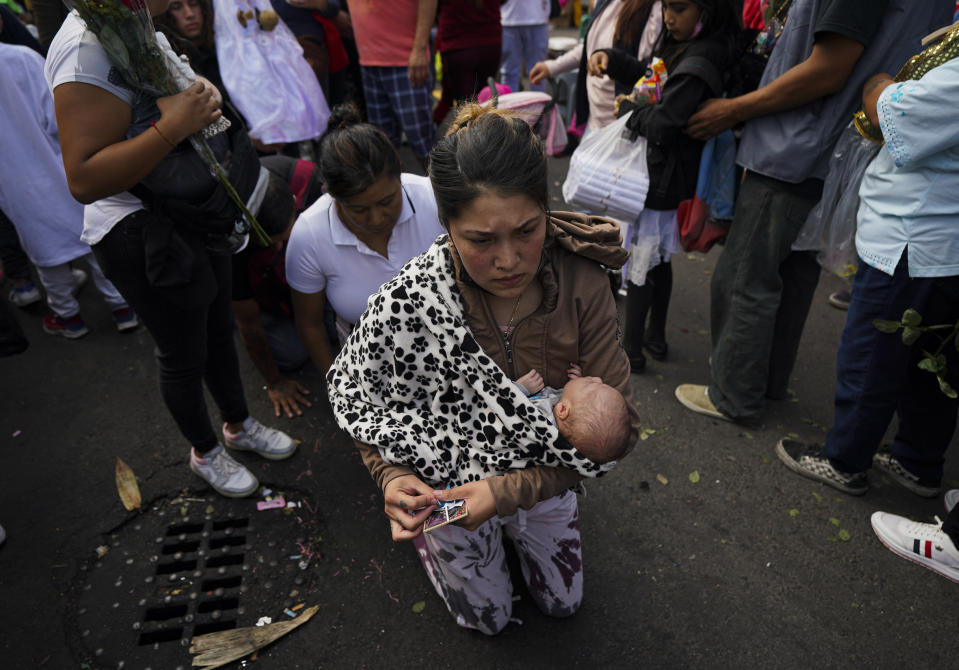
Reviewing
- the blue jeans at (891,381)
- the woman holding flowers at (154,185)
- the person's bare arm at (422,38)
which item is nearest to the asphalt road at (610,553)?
the blue jeans at (891,381)

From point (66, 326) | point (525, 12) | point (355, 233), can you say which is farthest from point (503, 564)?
point (525, 12)

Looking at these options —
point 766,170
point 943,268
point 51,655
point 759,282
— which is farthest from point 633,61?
point 51,655

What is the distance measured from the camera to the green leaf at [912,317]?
2180 mm

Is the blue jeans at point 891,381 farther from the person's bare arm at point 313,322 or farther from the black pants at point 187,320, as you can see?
the black pants at point 187,320

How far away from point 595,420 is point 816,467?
5.99ft

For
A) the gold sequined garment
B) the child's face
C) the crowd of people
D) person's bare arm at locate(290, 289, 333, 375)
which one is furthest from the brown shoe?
person's bare arm at locate(290, 289, 333, 375)

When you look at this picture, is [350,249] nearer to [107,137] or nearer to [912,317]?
[107,137]

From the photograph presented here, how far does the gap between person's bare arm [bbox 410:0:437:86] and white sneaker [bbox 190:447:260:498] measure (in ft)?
10.6

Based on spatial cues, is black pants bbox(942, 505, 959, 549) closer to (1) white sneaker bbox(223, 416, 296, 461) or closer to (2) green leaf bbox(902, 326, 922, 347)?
(2) green leaf bbox(902, 326, 922, 347)

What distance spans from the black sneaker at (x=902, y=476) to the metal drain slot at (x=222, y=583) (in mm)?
3155

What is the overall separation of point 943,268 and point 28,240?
4.97 metres

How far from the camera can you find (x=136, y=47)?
1.79m

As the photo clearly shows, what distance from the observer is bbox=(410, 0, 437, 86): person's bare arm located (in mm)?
4355

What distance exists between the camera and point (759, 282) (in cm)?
290
